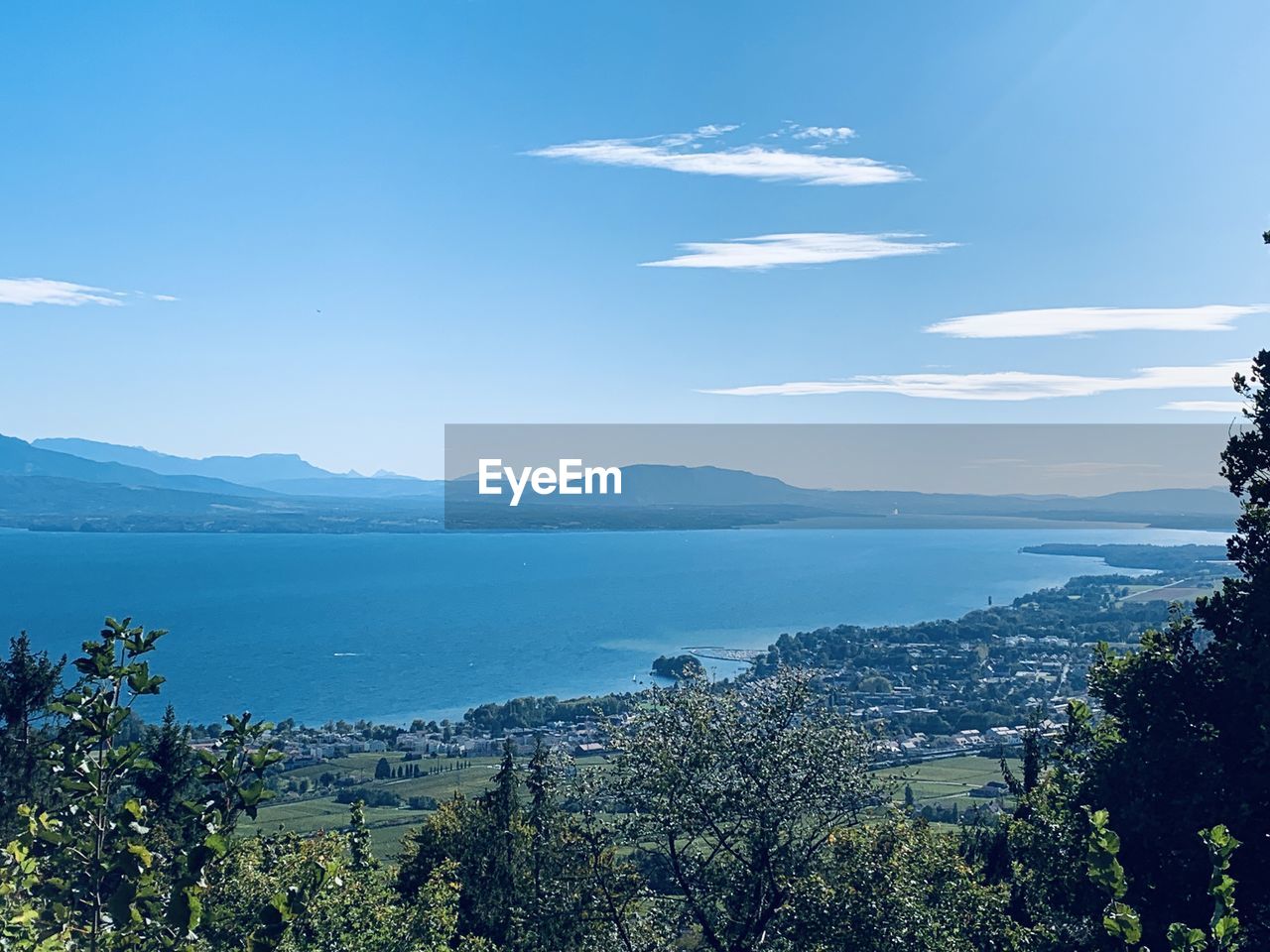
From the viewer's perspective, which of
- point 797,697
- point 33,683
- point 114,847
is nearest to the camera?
point 114,847

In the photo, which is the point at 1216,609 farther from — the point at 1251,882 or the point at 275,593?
the point at 275,593

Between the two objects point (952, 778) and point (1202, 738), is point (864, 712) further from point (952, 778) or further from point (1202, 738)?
point (1202, 738)

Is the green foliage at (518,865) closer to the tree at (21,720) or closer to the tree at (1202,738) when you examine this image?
the tree at (1202,738)

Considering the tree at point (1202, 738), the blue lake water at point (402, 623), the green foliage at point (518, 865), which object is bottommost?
the blue lake water at point (402, 623)

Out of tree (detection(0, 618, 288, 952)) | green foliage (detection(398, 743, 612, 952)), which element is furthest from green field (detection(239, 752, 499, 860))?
tree (detection(0, 618, 288, 952))

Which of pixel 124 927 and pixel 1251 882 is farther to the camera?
pixel 1251 882

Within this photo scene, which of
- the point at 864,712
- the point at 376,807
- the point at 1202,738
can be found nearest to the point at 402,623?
the point at 864,712

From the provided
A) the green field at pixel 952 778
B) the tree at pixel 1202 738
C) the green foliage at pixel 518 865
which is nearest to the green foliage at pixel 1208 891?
the tree at pixel 1202 738

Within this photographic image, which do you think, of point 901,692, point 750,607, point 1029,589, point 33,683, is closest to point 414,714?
point 901,692
